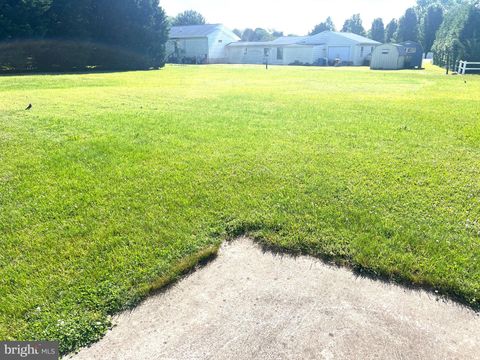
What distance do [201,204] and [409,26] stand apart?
206ft

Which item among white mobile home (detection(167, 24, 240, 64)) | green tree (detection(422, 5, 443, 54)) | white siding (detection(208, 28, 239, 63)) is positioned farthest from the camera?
green tree (detection(422, 5, 443, 54))

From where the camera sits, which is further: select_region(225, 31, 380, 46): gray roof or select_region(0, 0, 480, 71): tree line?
select_region(225, 31, 380, 46): gray roof

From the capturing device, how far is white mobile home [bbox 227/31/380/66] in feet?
142

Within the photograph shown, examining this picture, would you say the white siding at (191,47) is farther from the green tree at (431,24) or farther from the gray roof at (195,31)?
the green tree at (431,24)

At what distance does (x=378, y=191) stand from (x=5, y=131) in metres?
6.30

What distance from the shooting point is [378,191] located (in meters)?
4.33

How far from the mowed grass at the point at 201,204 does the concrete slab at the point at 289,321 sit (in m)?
0.19

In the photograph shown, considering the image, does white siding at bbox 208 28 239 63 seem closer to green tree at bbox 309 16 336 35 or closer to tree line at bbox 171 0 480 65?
tree line at bbox 171 0 480 65

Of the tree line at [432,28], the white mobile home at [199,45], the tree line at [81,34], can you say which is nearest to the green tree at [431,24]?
the tree line at [432,28]

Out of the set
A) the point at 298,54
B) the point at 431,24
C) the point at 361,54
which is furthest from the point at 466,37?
the point at 431,24

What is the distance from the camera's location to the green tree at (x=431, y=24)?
5278 cm

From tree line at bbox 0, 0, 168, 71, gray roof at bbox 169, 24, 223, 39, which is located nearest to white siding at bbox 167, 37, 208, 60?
gray roof at bbox 169, 24, 223, 39

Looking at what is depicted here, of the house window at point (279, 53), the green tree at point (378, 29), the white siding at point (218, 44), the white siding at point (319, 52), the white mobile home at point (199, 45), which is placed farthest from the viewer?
→ the green tree at point (378, 29)

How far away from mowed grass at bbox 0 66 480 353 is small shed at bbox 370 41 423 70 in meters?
28.9
